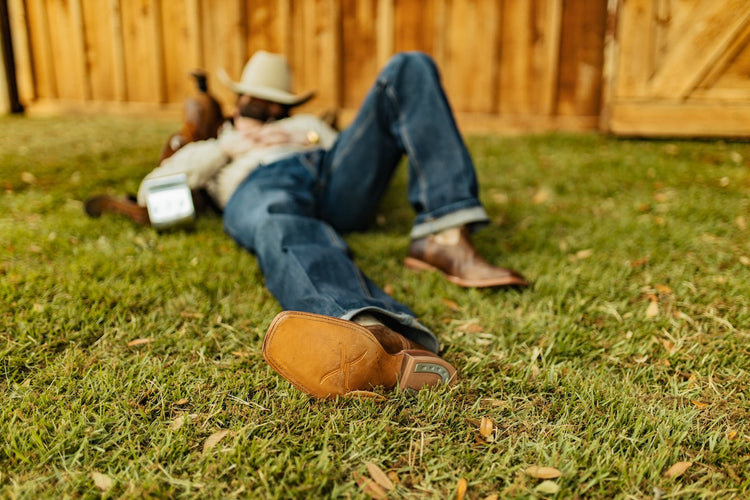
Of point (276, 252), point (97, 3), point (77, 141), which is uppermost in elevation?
point (97, 3)

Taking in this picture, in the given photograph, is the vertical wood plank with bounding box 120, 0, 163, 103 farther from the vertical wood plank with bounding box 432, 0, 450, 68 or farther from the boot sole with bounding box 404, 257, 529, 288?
the boot sole with bounding box 404, 257, 529, 288

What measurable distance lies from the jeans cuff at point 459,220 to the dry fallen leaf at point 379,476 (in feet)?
3.73

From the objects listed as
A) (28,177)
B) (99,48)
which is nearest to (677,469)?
(28,177)

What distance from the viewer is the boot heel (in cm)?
142

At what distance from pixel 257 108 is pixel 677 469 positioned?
2.19 metres

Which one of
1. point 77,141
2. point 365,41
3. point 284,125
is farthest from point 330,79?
point 284,125

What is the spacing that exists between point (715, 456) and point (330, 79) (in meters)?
4.78

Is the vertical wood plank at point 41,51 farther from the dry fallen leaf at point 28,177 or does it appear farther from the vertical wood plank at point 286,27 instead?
the dry fallen leaf at point 28,177

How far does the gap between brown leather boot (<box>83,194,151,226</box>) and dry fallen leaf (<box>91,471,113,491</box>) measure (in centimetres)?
170

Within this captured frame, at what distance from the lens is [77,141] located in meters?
4.39

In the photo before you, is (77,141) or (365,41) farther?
(365,41)

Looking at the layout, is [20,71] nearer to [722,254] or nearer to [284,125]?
[284,125]

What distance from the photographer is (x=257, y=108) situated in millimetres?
2648

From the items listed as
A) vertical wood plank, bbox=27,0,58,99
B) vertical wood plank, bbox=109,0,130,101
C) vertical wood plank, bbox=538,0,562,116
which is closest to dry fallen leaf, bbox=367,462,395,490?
vertical wood plank, bbox=538,0,562,116
